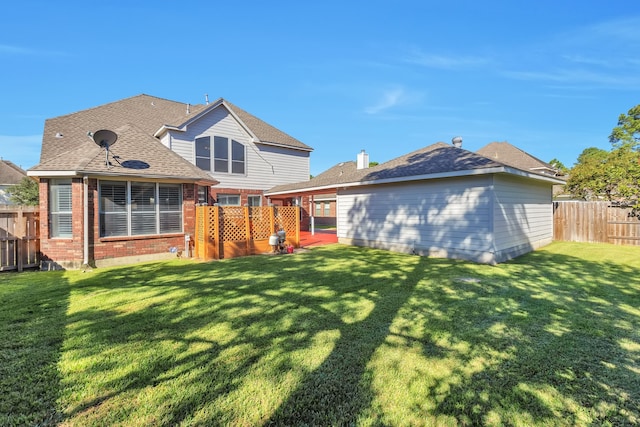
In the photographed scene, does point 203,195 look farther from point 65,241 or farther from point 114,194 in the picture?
point 65,241

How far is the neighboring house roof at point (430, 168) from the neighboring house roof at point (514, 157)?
492 inches

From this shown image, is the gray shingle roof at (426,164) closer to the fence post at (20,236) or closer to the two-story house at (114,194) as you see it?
the two-story house at (114,194)

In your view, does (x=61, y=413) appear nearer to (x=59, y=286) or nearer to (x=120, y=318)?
(x=120, y=318)

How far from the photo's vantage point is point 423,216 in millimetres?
10578

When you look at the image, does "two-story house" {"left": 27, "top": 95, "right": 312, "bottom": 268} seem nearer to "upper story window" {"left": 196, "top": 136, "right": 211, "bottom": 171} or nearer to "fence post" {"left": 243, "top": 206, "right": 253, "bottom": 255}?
"upper story window" {"left": 196, "top": 136, "right": 211, "bottom": 171}

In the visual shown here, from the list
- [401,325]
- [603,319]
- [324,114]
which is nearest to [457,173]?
[603,319]

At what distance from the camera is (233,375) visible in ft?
9.53

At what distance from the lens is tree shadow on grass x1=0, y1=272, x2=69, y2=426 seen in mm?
2410

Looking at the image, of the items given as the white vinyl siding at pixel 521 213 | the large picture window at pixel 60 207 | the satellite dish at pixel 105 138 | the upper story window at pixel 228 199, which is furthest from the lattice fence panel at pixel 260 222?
the white vinyl siding at pixel 521 213

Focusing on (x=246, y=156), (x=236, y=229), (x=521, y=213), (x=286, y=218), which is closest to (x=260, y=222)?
(x=236, y=229)

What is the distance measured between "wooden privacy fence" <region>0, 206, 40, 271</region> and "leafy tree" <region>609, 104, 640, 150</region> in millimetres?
44459

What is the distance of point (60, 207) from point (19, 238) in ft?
4.09

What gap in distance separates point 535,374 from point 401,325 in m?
1.57

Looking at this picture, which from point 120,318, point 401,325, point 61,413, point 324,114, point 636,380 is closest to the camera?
point 61,413
